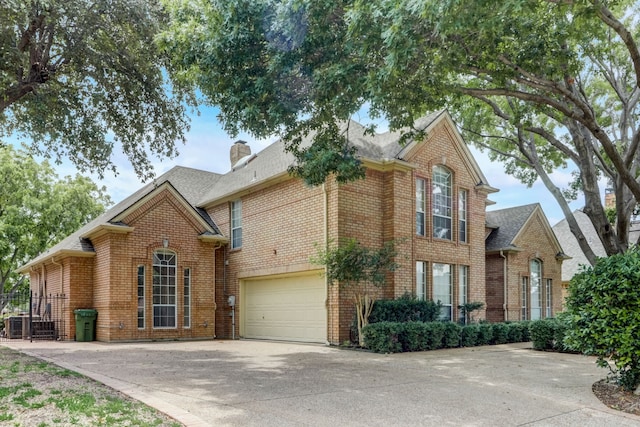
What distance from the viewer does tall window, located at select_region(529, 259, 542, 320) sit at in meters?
21.9

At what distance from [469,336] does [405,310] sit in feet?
7.11

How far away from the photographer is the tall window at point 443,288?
16.9m

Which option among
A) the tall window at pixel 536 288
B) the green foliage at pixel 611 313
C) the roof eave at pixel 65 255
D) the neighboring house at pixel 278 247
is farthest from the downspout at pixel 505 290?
the roof eave at pixel 65 255

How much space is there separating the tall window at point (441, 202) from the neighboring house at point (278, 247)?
0.17 ft

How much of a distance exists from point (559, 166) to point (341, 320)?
35.0 feet

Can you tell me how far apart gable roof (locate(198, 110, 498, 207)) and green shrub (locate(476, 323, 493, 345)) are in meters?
5.60

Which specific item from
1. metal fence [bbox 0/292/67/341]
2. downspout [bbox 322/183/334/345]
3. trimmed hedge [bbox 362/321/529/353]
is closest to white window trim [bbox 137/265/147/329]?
metal fence [bbox 0/292/67/341]

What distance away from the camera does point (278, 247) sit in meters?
16.9

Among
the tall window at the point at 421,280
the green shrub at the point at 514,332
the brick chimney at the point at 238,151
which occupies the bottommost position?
the green shrub at the point at 514,332

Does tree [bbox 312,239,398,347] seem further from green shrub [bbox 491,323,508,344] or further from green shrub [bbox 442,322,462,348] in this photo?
green shrub [bbox 491,323,508,344]

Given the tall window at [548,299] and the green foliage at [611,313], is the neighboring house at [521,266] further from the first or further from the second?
the green foliage at [611,313]

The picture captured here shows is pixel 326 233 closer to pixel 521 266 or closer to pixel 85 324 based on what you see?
pixel 85 324

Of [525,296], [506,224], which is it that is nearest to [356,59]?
[506,224]

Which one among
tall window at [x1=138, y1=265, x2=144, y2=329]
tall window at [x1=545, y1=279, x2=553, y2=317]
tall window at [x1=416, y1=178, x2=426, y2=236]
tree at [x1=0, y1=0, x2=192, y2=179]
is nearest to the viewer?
tree at [x1=0, y1=0, x2=192, y2=179]
